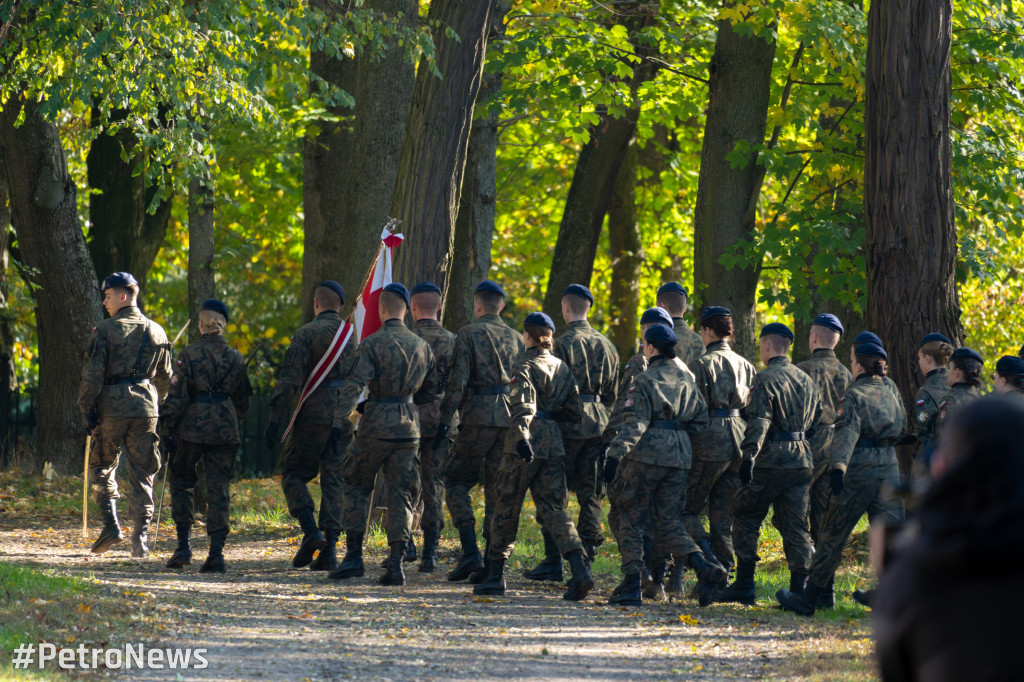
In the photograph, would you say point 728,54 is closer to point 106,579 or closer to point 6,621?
point 106,579

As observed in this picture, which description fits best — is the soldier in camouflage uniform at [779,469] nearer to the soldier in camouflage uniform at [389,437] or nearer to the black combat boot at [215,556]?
the soldier in camouflage uniform at [389,437]

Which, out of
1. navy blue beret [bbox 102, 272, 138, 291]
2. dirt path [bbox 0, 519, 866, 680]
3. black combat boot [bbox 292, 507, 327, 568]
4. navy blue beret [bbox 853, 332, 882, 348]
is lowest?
dirt path [bbox 0, 519, 866, 680]

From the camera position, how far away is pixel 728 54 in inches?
595

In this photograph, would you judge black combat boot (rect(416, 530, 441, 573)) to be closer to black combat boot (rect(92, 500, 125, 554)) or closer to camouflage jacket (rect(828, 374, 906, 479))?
black combat boot (rect(92, 500, 125, 554))

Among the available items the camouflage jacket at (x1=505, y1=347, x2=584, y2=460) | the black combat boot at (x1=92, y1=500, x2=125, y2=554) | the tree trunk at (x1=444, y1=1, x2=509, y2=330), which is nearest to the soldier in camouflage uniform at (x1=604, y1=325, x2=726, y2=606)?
the camouflage jacket at (x1=505, y1=347, x2=584, y2=460)

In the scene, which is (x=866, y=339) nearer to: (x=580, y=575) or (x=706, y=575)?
(x=706, y=575)

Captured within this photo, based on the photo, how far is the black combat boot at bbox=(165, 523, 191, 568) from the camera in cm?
1015

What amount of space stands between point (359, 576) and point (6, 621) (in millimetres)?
3480

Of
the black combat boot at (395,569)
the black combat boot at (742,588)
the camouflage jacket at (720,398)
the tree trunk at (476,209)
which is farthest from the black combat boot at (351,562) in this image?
the tree trunk at (476,209)

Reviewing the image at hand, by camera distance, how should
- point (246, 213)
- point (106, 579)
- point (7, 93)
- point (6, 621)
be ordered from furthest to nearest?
point (246, 213) < point (7, 93) < point (106, 579) < point (6, 621)

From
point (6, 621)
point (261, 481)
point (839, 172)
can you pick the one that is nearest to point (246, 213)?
point (261, 481)

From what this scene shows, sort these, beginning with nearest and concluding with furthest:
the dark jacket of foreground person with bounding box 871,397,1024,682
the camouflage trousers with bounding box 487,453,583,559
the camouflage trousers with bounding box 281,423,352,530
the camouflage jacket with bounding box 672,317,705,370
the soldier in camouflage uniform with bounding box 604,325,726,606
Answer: the dark jacket of foreground person with bounding box 871,397,1024,682
the soldier in camouflage uniform with bounding box 604,325,726,606
the camouflage trousers with bounding box 487,453,583,559
the camouflage trousers with bounding box 281,423,352,530
the camouflage jacket with bounding box 672,317,705,370

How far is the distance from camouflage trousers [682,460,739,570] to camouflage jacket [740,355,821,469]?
1.62 feet

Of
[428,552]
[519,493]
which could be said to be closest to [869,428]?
[519,493]
